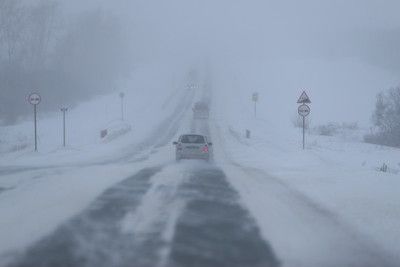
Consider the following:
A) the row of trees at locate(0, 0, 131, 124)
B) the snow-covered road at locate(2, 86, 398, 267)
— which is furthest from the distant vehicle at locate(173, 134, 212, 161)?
the row of trees at locate(0, 0, 131, 124)

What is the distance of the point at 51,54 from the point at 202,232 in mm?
89426

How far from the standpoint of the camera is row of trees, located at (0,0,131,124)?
76500 mm

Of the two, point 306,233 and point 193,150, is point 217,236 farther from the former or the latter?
point 193,150

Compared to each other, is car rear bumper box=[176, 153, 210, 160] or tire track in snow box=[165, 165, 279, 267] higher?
tire track in snow box=[165, 165, 279, 267]

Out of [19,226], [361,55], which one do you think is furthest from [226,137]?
[361,55]

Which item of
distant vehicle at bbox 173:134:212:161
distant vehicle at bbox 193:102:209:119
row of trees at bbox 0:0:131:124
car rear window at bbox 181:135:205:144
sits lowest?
distant vehicle at bbox 173:134:212:161

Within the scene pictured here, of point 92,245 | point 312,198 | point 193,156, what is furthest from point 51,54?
point 92,245

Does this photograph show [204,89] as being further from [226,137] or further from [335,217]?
[335,217]

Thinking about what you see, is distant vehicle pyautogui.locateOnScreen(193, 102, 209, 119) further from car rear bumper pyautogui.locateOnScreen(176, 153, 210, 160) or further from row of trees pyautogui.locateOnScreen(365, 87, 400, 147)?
car rear bumper pyautogui.locateOnScreen(176, 153, 210, 160)

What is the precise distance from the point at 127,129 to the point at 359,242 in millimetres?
46054

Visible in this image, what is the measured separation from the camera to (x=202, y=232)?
12.4 m

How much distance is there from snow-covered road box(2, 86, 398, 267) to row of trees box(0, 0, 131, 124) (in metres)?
54.1

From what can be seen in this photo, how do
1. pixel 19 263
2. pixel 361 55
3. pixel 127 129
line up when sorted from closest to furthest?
1. pixel 19 263
2. pixel 127 129
3. pixel 361 55

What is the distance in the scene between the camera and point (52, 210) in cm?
1499
